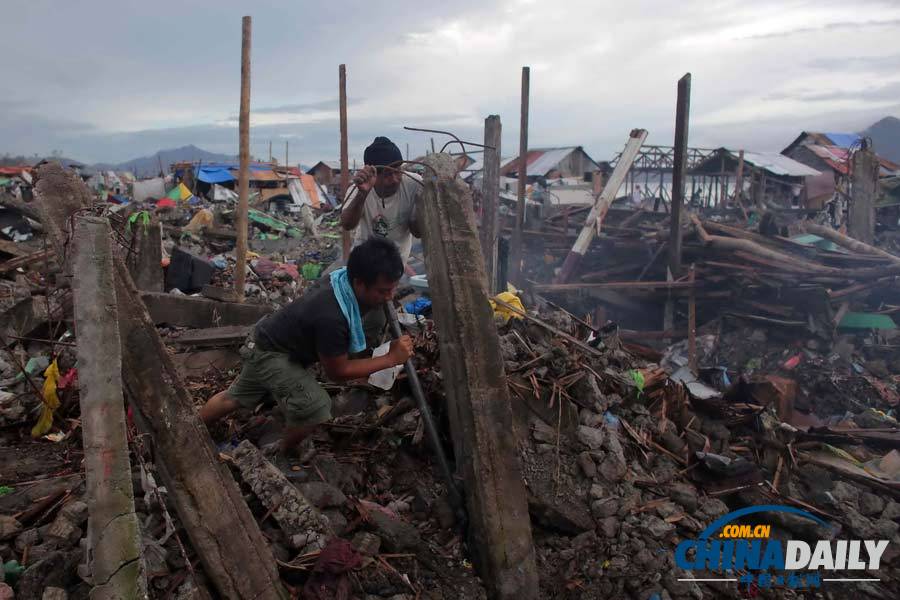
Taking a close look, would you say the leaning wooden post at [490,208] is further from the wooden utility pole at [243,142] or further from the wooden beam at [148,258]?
the wooden beam at [148,258]

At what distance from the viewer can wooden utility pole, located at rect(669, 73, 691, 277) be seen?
8664 millimetres

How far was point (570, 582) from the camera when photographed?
2.94 metres

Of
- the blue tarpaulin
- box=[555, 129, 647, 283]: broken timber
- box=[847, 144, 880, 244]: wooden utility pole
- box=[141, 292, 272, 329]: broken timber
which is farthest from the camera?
the blue tarpaulin

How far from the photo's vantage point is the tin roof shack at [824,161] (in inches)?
891

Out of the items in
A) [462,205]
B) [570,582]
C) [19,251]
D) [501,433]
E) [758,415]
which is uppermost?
[462,205]

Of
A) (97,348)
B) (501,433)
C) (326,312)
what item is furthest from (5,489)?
(501,433)

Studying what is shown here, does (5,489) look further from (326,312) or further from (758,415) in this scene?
(758,415)

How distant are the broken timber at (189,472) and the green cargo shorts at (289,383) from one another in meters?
0.61

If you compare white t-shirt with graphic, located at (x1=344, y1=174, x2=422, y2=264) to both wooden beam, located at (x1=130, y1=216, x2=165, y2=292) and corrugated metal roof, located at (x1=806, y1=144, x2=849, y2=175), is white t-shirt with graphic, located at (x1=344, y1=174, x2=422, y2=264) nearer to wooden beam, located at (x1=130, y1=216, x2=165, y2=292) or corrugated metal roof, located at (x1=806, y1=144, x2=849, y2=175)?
wooden beam, located at (x1=130, y1=216, x2=165, y2=292)

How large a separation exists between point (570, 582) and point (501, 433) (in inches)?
33.5

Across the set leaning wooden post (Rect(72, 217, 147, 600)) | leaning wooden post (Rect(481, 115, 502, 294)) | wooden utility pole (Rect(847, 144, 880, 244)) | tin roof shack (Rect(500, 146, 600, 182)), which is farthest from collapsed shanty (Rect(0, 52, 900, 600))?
tin roof shack (Rect(500, 146, 600, 182))

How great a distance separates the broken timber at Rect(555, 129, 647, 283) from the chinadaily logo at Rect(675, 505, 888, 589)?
23.4ft

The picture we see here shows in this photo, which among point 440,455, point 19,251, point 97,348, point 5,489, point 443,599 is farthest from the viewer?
point 19,251

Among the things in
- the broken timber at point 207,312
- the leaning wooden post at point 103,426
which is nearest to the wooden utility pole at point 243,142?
the broken timber at point 207,312
